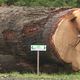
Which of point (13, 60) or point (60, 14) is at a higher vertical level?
point (60, 14)

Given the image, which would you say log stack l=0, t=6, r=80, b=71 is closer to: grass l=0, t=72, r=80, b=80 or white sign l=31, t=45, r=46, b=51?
white sign l=31, t=45, r=46, b=51

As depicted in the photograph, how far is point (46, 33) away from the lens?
11055mm

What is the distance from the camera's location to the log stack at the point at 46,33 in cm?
1111

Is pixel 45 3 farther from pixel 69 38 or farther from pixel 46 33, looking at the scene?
pixel 46 33

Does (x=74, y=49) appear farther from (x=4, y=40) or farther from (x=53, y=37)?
(x=4, y=40)

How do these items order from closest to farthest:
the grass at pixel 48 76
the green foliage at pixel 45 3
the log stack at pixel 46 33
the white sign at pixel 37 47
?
1. the grass at pixel 48 76
2. the white sign at pixel 37 47
3. the log stack at pixel 46 33
4. the green foliage at pixel 45 3

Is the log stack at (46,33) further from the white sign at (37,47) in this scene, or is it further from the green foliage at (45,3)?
the green foliage at (45,3)

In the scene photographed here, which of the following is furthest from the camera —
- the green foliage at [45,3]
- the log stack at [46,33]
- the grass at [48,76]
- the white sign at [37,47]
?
the green foliage at [45,3]

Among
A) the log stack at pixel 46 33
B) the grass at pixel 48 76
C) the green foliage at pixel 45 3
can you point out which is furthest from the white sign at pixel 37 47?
the green foliage at pixel 45 3

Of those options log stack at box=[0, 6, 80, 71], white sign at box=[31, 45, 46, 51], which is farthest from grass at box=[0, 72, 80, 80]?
white sign at box=[31, 45, 46, 51]

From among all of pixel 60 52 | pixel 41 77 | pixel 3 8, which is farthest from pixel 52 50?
pixel 3 8

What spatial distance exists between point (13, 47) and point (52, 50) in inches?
50.8

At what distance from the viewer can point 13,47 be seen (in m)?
11.8

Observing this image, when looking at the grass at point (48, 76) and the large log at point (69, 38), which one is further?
the large log at point (69, 38)
